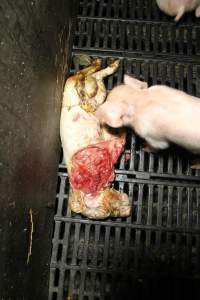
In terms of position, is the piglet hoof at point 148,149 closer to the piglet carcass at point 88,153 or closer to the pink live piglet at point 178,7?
the piglet carcass at point 88,153

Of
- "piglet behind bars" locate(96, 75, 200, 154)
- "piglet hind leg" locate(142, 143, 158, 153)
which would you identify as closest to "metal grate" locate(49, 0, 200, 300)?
"piglet hind leg" locate(142, 143, 158, 153)

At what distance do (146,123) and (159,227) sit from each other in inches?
23.4

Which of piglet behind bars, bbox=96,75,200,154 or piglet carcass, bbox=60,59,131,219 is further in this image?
piglet carcass, bbox=60,59,131,219

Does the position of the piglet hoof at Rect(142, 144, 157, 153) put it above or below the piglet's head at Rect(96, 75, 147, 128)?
below

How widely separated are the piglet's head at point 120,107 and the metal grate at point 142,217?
34 centimetres

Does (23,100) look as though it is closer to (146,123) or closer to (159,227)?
(146,123)

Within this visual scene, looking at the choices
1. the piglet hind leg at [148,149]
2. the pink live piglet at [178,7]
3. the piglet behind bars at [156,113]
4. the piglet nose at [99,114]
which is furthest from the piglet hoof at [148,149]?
the pink live piglet at [178,7]

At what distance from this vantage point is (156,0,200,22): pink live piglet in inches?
87.0

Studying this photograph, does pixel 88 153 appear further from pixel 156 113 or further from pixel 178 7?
pixel 178 7

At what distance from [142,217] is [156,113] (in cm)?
69

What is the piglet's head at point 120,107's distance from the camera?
1.82 m

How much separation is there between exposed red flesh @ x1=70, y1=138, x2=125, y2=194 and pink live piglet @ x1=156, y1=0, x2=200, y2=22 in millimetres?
926

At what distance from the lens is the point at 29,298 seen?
5.52 ft

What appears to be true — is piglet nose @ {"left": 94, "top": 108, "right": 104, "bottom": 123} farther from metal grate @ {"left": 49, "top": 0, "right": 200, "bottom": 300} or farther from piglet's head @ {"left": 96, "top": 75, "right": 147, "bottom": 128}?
metal grate @ {"left": 49, "top": 0, "right": 200, "bottom": 300}
